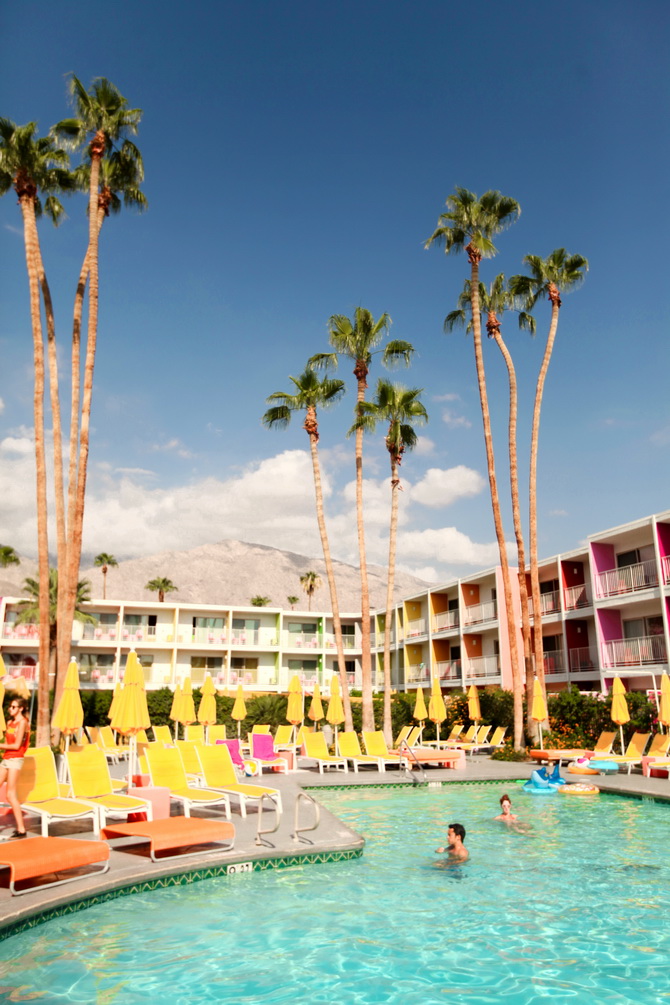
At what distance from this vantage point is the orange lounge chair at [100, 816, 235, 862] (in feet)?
25.7

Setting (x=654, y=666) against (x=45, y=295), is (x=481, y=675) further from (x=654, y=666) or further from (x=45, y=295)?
(x=45, y=295)

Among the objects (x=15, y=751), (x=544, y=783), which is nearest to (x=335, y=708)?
(x=544, y=783)

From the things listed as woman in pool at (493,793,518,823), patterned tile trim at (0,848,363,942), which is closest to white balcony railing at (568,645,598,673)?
woman in pool at (493,793,518,823)

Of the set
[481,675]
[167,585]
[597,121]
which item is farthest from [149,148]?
[167,585]

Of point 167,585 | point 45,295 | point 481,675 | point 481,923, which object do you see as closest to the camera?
point 481,923

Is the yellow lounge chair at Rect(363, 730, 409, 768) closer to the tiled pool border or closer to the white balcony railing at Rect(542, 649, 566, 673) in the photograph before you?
the tiled pool border

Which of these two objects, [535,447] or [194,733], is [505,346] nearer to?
[535,447]

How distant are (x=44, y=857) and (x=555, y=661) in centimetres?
2812

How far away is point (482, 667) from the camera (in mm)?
36156

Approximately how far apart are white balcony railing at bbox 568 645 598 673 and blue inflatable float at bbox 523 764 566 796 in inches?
591

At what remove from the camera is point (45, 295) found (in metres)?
21.1

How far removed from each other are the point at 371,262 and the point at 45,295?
9844mm

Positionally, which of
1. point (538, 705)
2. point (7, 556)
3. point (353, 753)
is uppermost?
point (7, 556)

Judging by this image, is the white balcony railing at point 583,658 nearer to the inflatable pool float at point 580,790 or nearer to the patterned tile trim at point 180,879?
the inflatable pool float at point 580,790
